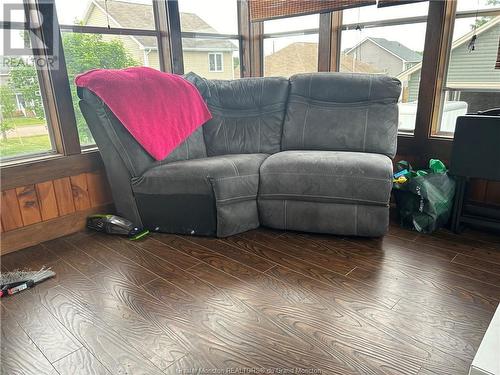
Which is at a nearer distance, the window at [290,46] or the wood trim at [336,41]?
the wood trim at [336,41]

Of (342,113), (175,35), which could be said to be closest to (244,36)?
(175,35)

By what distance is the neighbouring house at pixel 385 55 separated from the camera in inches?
104

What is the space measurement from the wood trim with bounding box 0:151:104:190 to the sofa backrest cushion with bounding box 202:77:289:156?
857 millimetres

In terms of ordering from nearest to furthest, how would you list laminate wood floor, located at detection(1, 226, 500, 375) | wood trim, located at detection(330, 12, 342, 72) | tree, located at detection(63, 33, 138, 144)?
laminate wood floor, located at detection(1, 226, 500, 375) → tree, located at detection(63, 33, 138, 144) → wood trim, located at detection(330, 12, 342, 72)

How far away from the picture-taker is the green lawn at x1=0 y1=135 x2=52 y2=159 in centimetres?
217

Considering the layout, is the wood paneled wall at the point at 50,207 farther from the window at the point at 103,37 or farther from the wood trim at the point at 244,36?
the wood trim at the point at 244,36

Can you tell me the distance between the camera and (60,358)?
4.31 feet

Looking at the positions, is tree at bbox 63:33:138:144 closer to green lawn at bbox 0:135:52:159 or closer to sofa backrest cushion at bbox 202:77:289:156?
green lawn at bbox 0:135:52:159

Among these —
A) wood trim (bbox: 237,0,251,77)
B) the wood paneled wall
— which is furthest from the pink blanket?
wood trim (bbox: 237,0,251,77)

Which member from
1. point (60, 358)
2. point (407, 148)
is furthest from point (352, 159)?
point (60, 358)

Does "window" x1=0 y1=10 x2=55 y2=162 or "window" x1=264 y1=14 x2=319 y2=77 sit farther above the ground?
"window" x1=264 y1=14 x2=319 y2=77

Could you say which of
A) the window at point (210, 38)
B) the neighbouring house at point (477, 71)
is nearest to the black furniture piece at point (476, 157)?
the neighbouring house at point (477, 71)

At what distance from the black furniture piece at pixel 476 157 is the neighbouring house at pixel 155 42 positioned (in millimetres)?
2155

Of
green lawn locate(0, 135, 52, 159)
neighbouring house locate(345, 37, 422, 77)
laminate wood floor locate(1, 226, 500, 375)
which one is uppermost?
neighbouring house locate(345, 37, 422, 77)
